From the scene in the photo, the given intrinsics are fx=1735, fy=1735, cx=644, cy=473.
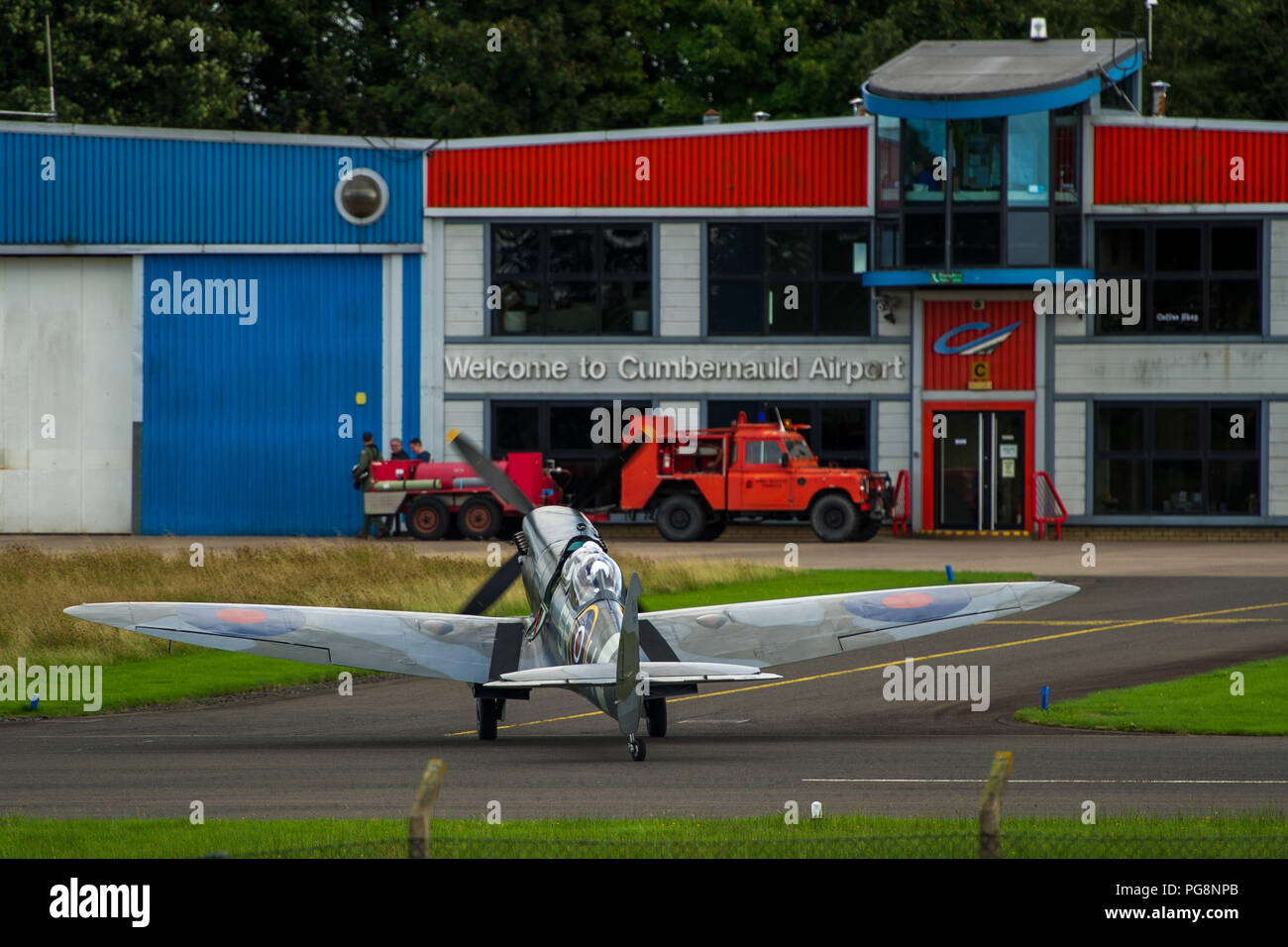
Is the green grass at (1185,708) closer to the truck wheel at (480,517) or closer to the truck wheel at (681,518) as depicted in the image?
the truck wheel at (681,518)

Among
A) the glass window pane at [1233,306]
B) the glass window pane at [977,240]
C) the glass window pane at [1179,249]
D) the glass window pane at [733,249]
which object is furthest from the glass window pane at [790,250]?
the glass window pane at [1233,306]

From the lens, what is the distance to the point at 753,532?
4141 centimetres

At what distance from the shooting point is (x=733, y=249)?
4206 cm

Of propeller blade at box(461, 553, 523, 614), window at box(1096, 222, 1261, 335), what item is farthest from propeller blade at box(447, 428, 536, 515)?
window at box(1096, 222, 1261, 335)

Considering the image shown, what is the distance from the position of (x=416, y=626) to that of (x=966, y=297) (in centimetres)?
2746

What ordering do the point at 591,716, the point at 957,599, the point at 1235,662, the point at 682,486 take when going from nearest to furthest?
the point at 957,599 → the point at 591,716 → the point at 1235,662 → the point at 682,486

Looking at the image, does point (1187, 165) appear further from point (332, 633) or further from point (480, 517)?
point (332, 633)

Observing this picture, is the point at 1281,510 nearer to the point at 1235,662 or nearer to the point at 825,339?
the point at 825,339

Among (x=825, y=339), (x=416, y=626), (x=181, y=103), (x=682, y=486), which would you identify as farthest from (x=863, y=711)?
(x=181, y=103)

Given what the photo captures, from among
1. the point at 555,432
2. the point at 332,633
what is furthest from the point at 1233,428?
the point at 332,633

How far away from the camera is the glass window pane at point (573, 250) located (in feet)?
138

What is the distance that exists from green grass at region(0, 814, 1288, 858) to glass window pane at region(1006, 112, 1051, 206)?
2947 cm

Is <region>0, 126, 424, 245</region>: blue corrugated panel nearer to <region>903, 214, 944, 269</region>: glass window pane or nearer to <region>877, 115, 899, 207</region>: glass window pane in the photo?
<region>877, 115, 899, 207</region>: glass window pane

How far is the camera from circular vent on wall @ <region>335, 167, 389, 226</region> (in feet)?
136
